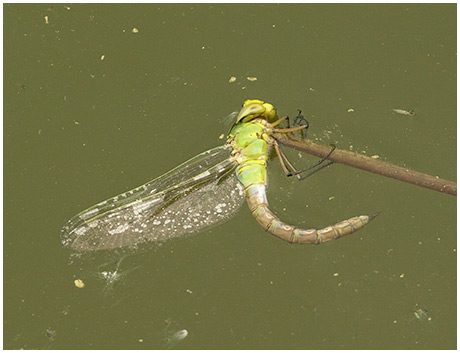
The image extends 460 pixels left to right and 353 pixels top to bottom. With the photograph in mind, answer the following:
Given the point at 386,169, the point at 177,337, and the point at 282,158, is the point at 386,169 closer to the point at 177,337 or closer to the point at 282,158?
the point at 282,158

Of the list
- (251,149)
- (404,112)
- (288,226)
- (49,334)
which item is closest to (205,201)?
(251,149)

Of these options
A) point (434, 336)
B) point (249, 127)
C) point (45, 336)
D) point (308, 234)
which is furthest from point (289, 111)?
point (45, 336)

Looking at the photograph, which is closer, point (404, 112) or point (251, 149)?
point (251, 149)

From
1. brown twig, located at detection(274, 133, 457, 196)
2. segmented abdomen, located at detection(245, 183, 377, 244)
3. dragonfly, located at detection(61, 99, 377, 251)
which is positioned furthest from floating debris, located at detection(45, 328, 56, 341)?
brown twig, located at detection(274, 133, 457, 196)

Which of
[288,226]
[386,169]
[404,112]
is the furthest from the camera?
[404,112]

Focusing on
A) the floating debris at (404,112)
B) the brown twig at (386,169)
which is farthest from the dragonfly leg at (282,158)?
the floating debris at (404,112)

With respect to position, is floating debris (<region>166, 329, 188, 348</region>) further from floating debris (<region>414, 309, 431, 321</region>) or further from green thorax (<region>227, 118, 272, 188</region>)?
floating debris (<region>414, 309, 431, 321</region>)

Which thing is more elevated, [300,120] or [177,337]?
[300,120]
